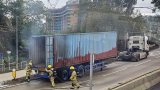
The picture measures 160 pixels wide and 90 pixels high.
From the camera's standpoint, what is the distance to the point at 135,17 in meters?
59.7

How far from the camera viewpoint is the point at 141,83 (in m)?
17.6

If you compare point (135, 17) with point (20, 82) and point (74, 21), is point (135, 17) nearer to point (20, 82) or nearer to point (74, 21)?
point (74, 21)

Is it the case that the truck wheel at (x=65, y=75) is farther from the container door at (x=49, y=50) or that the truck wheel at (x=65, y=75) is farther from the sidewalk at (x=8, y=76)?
the sidewalk at (x=8, y=76)

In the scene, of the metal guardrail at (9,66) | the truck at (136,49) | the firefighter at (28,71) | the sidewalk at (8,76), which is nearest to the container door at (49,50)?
the firefighter at (28,71)

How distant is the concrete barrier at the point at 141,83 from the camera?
14971 mm

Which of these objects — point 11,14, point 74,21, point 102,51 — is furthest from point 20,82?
point 74,21

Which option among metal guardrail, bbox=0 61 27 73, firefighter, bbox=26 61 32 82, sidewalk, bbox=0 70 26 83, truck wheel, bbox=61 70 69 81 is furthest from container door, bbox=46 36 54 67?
metal guardrail, bbox=0 61 27 73

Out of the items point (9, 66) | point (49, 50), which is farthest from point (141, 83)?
point (9, 66)

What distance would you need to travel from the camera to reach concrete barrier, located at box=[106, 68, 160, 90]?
15.0 m

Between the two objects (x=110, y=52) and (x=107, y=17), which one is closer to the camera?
(x=110, y=52)

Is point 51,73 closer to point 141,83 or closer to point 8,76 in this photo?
point 8,76

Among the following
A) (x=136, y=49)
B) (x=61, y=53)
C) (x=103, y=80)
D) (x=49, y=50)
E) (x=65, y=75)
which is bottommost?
(x=103, y=80)

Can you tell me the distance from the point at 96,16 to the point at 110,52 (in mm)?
15854

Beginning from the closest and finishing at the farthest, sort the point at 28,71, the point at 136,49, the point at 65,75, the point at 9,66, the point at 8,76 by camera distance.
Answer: the point at 28,71 < the point at 65,75 < the point at 8,76 < the point at 9,66 < the point at 136,49
